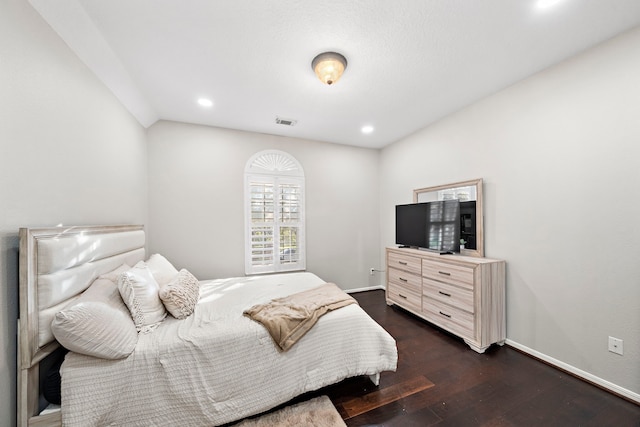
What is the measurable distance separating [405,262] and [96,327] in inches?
123

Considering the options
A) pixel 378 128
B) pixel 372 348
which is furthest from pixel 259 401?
pixel 378 128

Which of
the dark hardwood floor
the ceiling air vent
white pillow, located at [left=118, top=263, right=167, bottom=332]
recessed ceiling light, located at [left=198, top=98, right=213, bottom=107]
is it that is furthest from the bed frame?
the ceiling air vent

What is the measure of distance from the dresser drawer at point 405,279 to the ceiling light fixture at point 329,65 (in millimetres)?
2556

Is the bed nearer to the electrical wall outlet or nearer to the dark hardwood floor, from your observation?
the dark hardwood floor

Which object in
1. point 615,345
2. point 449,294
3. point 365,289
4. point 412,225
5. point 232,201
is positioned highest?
point 232,201

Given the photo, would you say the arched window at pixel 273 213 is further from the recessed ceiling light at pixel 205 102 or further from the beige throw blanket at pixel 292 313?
the beige throw blanket at pixel 292 313

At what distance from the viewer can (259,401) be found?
1497mm

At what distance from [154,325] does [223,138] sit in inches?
103

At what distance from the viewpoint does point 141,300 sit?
1553mm

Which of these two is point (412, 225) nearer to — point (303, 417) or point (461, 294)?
point (461, 294)

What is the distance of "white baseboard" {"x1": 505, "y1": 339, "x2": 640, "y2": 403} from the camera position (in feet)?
5.44

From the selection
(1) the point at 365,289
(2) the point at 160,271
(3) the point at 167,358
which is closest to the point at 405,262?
(1) the point at 365,289

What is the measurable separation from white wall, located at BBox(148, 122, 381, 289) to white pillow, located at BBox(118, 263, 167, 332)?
1.58m

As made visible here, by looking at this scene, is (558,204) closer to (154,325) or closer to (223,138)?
(154,325)
